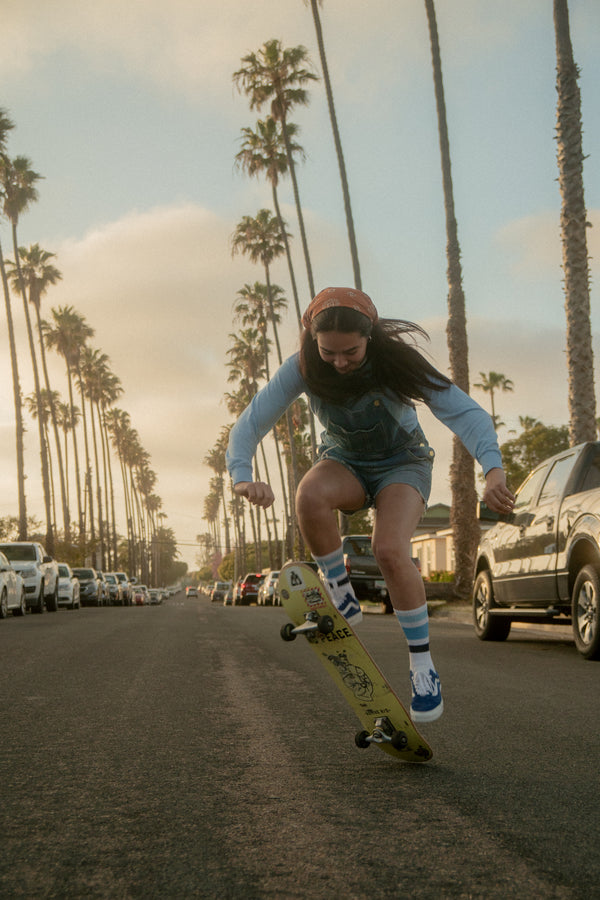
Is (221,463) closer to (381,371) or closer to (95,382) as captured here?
(95,382)

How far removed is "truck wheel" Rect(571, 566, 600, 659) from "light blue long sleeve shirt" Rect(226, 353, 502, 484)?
4176 millimetres

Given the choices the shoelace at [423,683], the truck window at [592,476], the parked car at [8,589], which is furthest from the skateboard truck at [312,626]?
the parked car at [8,589]

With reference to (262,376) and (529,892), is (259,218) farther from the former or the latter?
(529,892)

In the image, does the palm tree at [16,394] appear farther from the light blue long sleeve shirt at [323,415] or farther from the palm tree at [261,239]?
the light blue long sleeve shirt at [323,415]

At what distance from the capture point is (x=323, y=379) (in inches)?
164

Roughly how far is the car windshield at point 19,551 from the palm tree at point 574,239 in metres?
14.3

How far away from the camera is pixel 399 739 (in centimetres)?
371

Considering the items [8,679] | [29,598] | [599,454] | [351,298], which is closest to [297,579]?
[351,298]

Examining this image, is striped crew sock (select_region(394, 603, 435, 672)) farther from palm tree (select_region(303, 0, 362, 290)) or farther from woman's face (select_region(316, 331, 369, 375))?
palm tree (select_region(303, 0, 362, 290))

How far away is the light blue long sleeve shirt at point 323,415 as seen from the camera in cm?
402

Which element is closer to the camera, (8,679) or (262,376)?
(8,679)

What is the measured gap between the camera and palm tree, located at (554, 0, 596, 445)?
1508 cm

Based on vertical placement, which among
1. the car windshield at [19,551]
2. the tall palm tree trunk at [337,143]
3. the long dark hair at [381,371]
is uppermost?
the tall palm tree trunk at [337,143]

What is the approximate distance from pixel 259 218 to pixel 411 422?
47346mm
